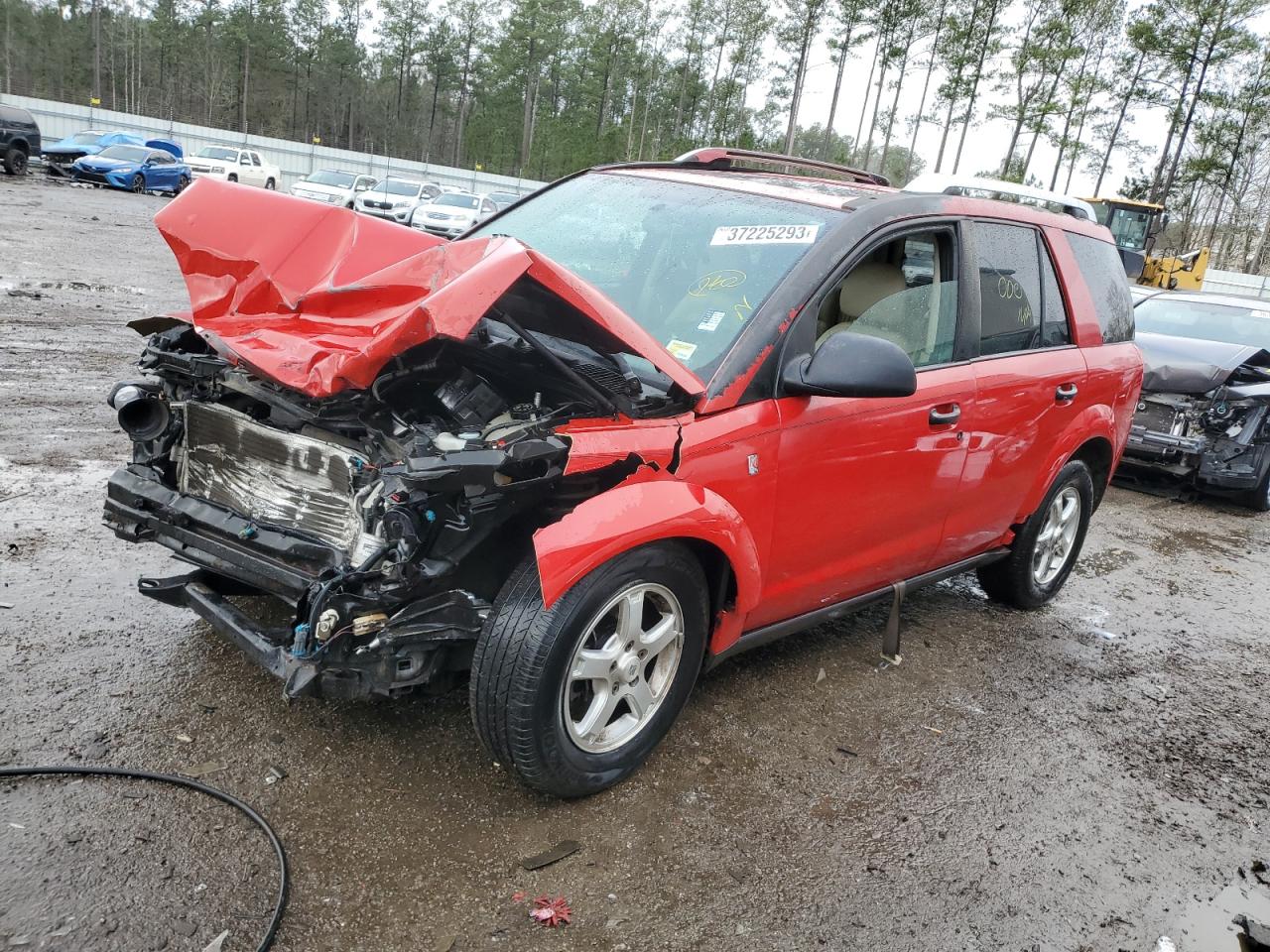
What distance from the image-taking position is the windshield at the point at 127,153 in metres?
27.5

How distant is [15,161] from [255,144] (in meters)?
25.5

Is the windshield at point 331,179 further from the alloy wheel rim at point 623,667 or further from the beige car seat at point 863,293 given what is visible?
the alloy wheel rim at point 623,667

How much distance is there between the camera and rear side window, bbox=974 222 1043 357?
152 inches

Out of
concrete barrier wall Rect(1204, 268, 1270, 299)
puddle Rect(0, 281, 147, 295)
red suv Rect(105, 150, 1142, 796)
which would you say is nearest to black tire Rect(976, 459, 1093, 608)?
red suv Rect(105, 150, 1142, 796)

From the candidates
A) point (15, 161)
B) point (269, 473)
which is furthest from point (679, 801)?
point (15, 161)

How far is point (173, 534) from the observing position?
3.00 m

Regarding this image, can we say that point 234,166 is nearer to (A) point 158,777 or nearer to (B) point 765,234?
(B) point 765,234

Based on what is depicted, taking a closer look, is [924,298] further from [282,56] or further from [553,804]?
[282,56]

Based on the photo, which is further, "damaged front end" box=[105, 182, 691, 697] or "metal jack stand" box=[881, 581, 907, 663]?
"metal jack stand" box=[881, 581, 907, 663]

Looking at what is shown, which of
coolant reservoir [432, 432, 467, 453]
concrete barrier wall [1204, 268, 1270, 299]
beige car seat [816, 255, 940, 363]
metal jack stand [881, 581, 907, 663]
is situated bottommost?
metal jack stand [881, 581, 907, 663]

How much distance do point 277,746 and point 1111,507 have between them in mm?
7071

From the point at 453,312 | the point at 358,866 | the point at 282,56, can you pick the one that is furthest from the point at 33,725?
the point at 282,56

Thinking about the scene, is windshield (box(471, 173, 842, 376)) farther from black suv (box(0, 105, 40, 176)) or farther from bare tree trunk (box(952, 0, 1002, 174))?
bare tree trunk (box(952, 0, 1002, 174))

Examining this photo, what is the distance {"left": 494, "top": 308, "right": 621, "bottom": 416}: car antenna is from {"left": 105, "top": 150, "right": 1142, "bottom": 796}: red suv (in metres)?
0.01
